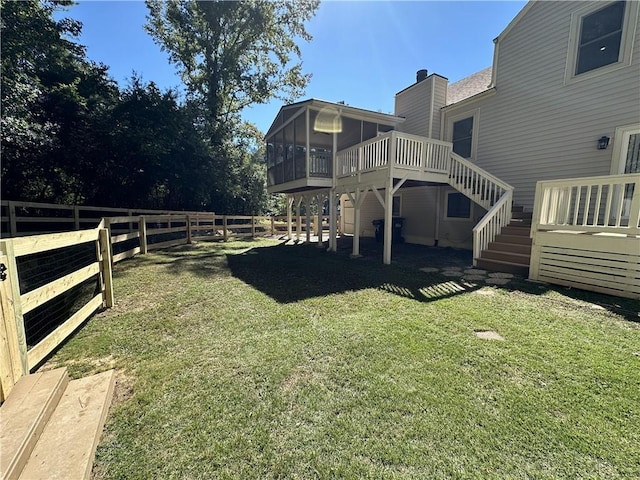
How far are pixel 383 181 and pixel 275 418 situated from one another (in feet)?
20.8

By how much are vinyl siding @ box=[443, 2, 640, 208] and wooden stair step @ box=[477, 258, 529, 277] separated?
2.89m

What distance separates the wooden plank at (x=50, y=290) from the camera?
88.1 inches

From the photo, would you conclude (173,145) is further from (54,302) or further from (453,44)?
(453,44)

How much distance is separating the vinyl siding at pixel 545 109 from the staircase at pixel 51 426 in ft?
31.4

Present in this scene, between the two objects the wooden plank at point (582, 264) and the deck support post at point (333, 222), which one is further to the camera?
Answer: the deck support post at point (333, 222)

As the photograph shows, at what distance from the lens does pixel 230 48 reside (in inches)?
682

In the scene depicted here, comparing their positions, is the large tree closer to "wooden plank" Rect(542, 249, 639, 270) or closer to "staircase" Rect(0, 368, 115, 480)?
"staircase" Rect(0, 368, 115, 480)

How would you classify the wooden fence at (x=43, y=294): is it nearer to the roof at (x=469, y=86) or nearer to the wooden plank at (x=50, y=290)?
the wooden plank at (x=50, y=290)

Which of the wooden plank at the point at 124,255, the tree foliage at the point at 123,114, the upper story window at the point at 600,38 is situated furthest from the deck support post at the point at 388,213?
the tree foliage at the point at 123,114

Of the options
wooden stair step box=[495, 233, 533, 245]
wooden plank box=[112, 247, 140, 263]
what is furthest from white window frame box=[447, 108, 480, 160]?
wooden plank box=[112, 247, 140, 263]

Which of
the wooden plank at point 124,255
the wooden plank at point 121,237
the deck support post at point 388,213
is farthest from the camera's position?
the deck support post at point 388,213

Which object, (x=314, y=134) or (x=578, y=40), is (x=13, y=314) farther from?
(x=578, y=40)

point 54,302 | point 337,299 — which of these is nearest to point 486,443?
point 337,299

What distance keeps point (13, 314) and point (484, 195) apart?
914 cm
